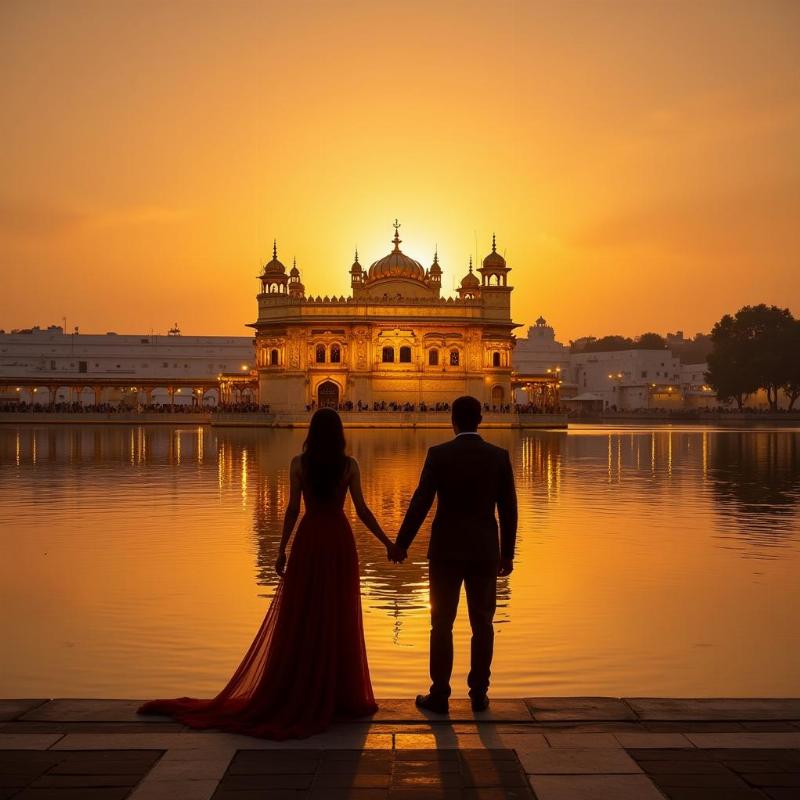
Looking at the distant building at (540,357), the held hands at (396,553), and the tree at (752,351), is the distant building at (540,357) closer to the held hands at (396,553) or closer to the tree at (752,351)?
the tree at (752,351)

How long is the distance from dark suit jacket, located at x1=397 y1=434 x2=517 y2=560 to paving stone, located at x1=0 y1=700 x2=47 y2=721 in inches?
82.3

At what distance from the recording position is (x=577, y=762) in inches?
213

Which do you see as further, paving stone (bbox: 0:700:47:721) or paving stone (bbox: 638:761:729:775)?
paving stone (bbox: 0:700:47:721)

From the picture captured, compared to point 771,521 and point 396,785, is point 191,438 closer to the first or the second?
point 771,521

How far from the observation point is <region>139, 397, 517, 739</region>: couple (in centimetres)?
627

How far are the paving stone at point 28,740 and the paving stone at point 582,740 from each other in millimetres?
2276

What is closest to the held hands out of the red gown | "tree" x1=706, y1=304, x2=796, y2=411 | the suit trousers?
the suit trousers

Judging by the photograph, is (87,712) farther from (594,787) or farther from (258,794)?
(594,787)

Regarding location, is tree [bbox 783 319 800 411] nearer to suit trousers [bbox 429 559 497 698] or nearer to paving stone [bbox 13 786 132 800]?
suit trousers [bbox 429 559 497 698]

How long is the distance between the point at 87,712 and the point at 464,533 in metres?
2.16

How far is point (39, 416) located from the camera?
7025cm

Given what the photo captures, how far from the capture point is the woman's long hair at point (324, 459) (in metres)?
6.69

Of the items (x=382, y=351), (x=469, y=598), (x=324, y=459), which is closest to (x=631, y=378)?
(x=382, y=351)

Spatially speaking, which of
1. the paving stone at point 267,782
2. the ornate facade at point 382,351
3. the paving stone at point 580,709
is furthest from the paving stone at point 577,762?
the ornate facade at point 382,351
